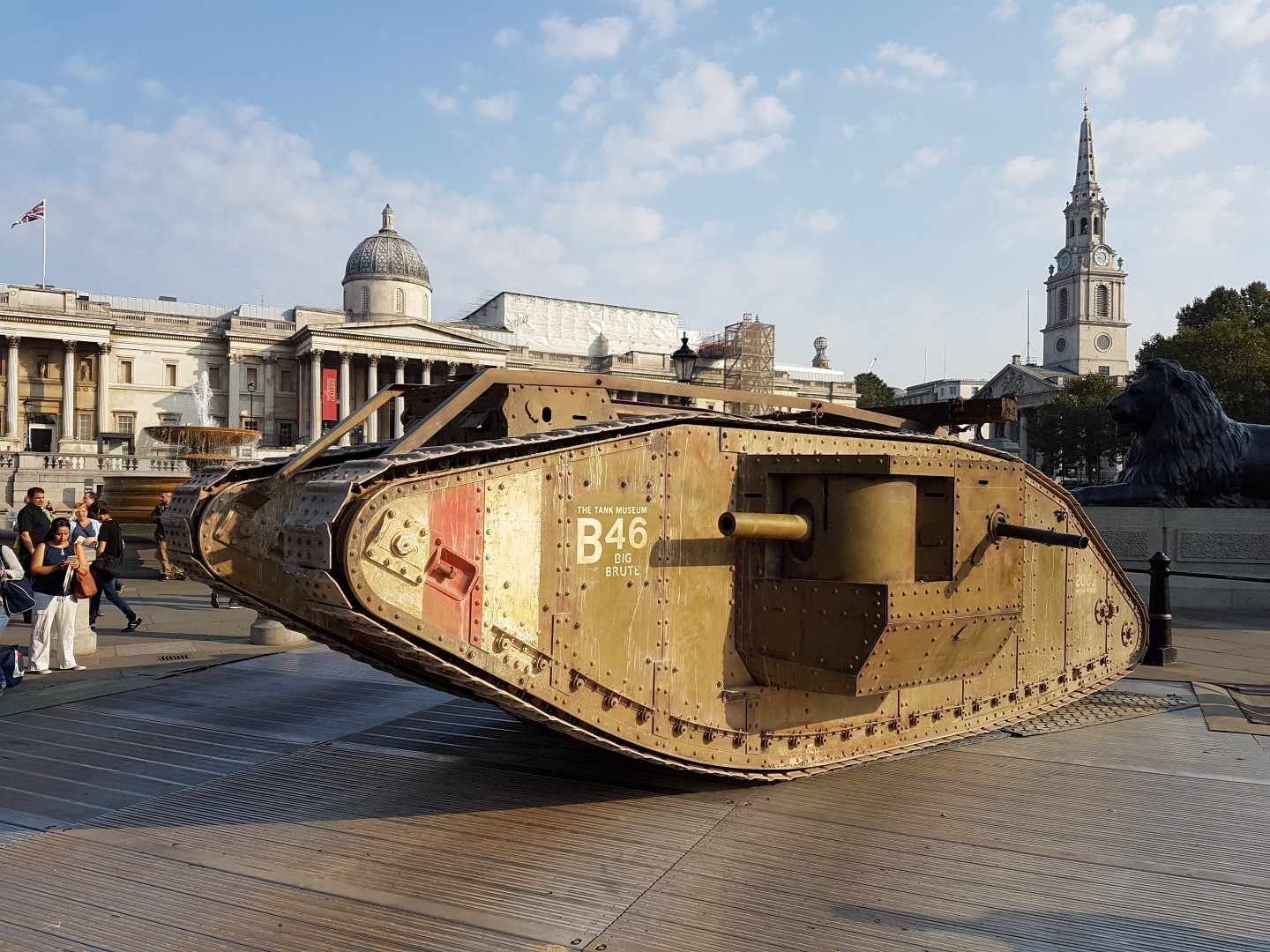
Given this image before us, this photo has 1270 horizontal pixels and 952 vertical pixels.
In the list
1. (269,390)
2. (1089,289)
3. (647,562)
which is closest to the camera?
(647,562)

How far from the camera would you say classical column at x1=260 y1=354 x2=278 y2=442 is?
73875 mm

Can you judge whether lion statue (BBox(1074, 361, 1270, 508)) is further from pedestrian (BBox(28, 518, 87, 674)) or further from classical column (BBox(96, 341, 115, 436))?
classical column (BBox(96, 341, 115, 436))

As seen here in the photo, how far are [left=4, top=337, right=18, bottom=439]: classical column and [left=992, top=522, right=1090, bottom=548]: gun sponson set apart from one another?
7490cm

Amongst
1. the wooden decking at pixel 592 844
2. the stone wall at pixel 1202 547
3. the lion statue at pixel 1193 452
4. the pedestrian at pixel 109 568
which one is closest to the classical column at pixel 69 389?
the pedestrian at pixel 109 568

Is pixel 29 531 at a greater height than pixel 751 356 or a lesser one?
lesser

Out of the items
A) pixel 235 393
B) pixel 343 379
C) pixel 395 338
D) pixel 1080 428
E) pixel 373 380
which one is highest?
pixel 395 338

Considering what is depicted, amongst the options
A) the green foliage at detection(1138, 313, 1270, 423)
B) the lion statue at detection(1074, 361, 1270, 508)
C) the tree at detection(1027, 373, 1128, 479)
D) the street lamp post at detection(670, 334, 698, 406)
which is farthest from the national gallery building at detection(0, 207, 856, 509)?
the street lamp post at detection(670, 334, 698, 406)

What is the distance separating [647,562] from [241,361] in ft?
244

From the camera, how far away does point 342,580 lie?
4.35 metres

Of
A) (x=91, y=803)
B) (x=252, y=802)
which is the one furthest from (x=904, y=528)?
(x=91, y=803)

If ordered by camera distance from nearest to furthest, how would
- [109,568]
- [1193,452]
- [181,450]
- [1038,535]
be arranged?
[1038,535], [109,568], [1193,452], [181,450]

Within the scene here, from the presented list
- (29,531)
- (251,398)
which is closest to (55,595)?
(29,531)

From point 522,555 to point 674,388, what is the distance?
176 centimetres

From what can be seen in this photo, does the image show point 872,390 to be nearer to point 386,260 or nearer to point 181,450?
point 386,260
